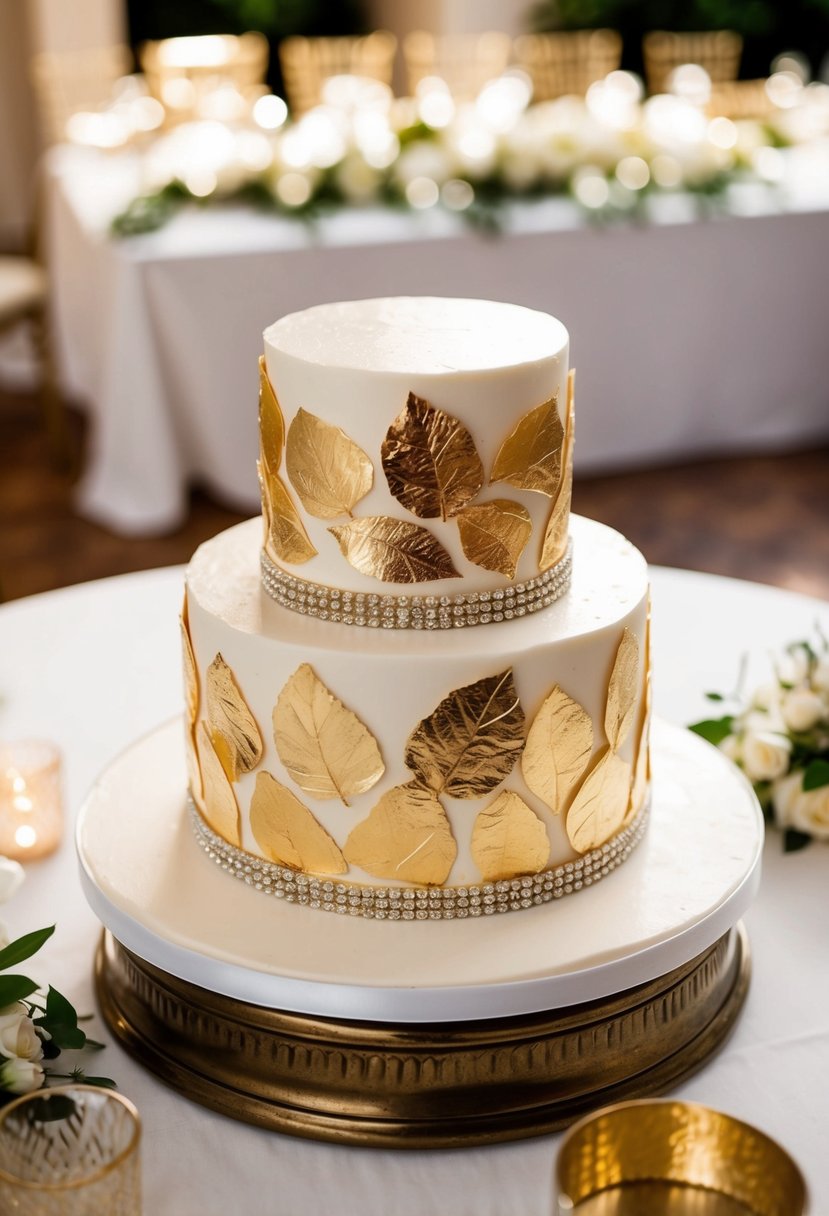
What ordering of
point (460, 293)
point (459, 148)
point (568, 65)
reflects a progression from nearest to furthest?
1. point (460, 293)
2. point (459, 148)
3. point (568, 65)

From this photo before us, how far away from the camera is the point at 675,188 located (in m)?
4.73

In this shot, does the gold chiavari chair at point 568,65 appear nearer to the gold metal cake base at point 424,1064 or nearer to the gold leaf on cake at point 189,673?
the gold leaf on cake at point 189,673

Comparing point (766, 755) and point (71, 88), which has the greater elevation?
point (71, 88)

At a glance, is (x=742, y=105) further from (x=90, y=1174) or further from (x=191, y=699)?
(x=90, y=1174)

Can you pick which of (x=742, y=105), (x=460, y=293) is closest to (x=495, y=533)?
(x=460, y=293)

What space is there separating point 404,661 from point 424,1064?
37 cm

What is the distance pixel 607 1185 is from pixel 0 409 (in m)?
5.41

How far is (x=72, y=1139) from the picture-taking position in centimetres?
101

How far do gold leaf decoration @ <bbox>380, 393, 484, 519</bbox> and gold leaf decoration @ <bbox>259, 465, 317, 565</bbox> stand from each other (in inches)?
4.7

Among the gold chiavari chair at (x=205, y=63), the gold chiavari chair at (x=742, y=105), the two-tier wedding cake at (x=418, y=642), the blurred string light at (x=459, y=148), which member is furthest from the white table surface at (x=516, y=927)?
the gold chiavari chair at (x=205, y=63)

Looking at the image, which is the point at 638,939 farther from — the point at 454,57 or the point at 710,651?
the point at 454,57

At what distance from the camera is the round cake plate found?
1.19 metres

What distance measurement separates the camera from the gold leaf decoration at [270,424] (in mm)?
1286

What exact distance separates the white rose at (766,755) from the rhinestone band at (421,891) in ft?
1.30
